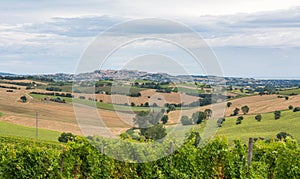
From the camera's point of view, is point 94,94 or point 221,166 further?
point 221,166

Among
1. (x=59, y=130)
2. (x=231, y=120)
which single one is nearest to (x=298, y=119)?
(x=231, y=120)

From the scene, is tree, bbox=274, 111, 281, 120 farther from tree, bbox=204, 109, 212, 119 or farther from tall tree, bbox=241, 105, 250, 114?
tree, bbox=204, 109, 212, 119

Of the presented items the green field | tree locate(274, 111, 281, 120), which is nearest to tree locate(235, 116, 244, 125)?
the green field

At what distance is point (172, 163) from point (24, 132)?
3682 cm

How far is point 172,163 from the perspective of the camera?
12586 mm

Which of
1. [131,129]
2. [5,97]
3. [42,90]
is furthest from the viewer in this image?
[42,90]

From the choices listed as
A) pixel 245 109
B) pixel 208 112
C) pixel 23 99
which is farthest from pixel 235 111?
pixel 208 112

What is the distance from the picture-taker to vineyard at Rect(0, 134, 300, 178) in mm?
12391

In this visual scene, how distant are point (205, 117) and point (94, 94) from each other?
2834mm

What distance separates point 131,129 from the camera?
11742 millimetres

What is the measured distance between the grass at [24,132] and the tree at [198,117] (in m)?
32.7

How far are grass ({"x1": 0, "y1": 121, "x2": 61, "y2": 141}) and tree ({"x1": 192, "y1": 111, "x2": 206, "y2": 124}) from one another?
3271 cm

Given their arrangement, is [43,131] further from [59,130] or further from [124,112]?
[124,112]

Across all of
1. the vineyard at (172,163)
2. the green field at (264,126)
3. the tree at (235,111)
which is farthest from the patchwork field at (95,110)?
the vineyard at (172,163)
